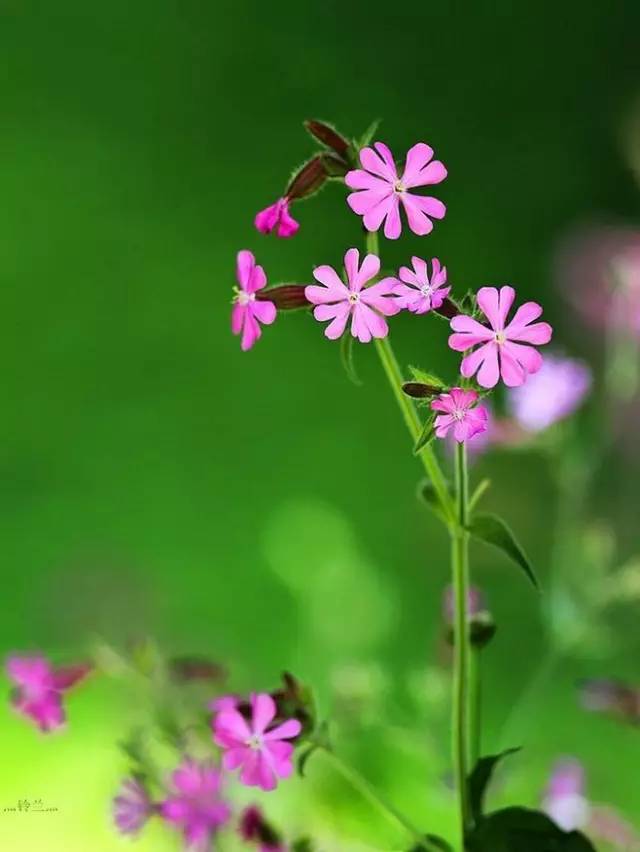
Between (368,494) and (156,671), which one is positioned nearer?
(156,671)

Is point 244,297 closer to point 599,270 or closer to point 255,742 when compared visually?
point 255,742

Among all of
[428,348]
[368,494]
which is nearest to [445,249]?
[428,348]

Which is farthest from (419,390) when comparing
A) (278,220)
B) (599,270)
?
(599,270)

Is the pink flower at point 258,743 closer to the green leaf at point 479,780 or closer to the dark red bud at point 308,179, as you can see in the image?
the green leaf at point 479,780

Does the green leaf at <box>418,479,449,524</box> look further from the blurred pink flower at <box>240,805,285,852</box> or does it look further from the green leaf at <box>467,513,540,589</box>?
the blurred pink flower at <box>240,805,285,852</box>

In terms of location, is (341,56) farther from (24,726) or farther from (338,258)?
(24,726)

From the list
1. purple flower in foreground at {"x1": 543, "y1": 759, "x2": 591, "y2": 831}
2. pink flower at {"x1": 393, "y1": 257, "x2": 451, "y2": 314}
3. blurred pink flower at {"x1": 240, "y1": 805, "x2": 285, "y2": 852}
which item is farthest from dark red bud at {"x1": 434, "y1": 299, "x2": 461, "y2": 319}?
purple flower in foreground at {"x1": 543, "y1": 759, "x2": 591, "y2": 831}
